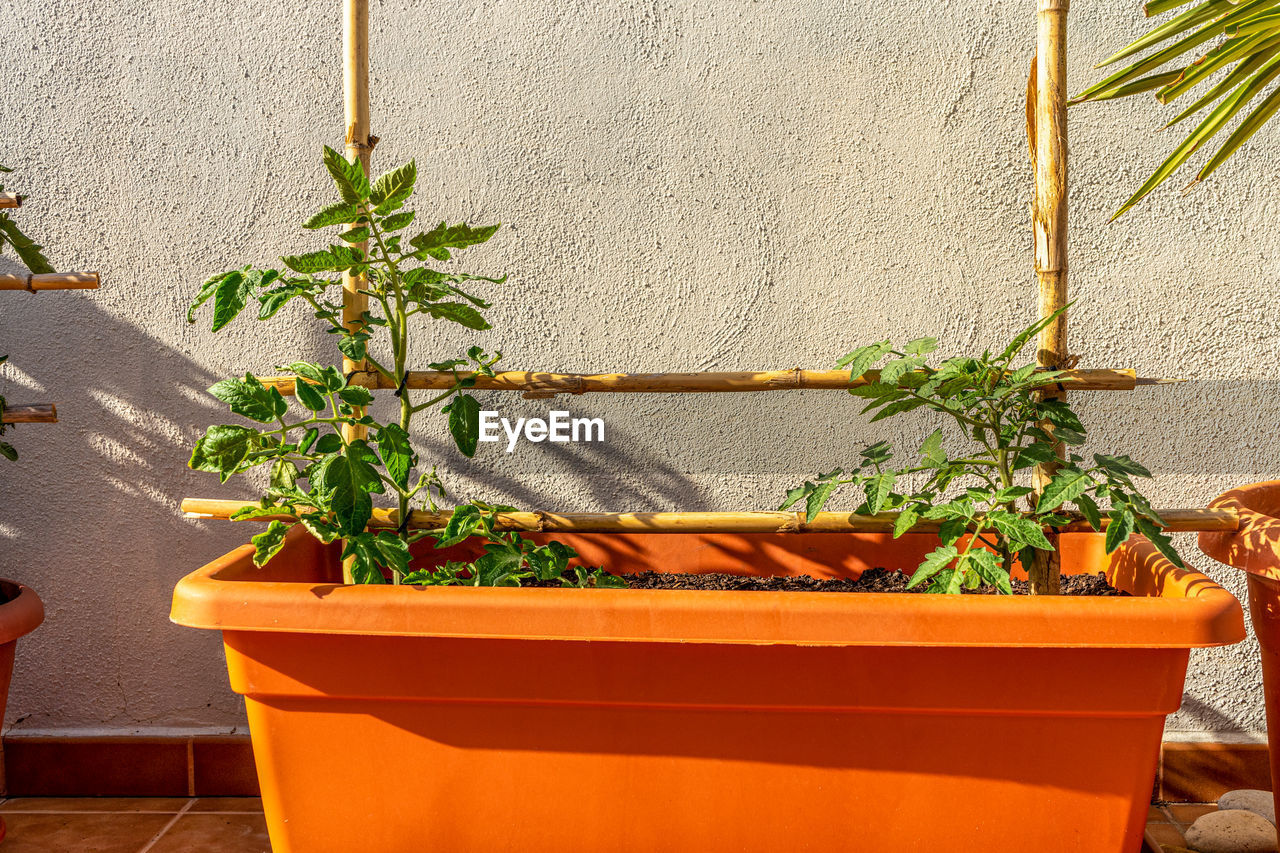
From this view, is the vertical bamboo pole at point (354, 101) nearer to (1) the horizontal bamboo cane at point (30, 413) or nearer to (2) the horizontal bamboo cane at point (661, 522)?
(2) the horizontal bamboo cane at point (661, 522)

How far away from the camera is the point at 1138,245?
138 centimetres

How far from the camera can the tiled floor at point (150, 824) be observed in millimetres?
1271

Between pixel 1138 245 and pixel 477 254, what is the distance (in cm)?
110

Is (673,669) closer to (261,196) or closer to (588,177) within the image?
(588,177)

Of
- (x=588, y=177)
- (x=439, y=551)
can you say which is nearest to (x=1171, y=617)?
(x=439, y=551)

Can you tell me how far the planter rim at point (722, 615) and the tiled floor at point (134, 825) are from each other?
24.9 inches

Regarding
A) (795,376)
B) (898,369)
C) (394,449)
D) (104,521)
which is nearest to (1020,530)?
(898,369)

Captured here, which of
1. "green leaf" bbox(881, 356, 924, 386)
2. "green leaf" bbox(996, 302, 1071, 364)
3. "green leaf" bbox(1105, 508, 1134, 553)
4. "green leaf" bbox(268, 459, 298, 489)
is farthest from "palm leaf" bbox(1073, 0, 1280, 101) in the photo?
"green leaf" bbox(268, 459, 298, 489)

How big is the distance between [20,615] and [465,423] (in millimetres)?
735

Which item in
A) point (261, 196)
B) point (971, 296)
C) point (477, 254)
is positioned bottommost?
point (971, 296)

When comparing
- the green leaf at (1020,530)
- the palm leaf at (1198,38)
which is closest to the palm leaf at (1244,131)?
the palm leaf at (1198,38)

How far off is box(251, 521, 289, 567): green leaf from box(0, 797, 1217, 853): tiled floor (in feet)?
1.95

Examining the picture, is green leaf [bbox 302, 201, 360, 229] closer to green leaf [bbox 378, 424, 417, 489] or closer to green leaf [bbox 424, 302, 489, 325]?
green leaf [bbox 424, 302, 489, 325]

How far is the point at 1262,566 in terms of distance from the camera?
1001 millimetres
